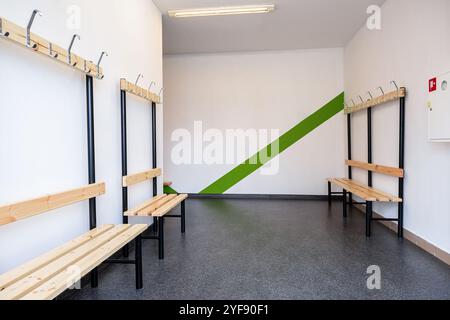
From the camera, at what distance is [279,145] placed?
232 inches

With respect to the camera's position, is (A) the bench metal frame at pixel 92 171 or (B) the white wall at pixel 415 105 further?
(B) the white wall at pixel 415 105

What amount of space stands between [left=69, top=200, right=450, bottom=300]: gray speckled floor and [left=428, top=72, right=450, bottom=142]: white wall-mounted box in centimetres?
120

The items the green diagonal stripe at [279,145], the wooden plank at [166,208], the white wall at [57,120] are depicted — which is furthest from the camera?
the green diagonal stripe at [279,145]

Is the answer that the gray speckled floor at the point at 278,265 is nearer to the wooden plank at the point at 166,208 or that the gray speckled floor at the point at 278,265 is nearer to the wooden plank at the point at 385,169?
the wooden plank at the point at 166,208

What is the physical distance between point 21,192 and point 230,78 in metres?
4.89

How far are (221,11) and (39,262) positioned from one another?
12.4 feet

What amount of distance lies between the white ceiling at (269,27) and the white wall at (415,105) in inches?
23.4

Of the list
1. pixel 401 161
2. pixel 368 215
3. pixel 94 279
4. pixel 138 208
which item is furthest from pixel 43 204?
pixel 401 161

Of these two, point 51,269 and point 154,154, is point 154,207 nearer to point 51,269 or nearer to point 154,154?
point 154,154

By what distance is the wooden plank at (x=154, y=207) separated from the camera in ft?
8.78

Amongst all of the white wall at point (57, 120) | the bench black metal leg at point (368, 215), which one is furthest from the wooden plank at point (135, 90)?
the bench black metal leg at point (368, 215)
